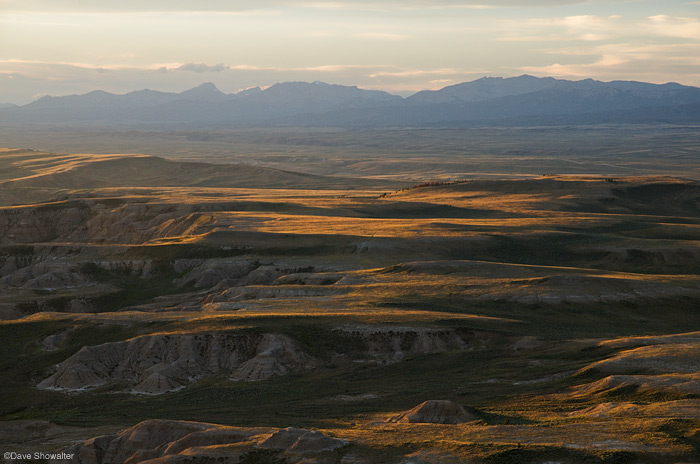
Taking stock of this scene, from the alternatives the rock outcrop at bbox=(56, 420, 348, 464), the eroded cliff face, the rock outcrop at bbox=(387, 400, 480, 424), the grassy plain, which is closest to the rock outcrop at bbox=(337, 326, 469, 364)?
the eroded cliff face

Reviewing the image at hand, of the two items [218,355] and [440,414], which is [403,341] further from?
[440,414]

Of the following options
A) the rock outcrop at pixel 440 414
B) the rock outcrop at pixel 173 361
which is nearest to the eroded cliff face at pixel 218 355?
the rock outcrop at pixel 173 361

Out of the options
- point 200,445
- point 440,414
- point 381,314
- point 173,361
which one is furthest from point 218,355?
point 440,414

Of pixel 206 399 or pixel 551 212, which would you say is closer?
pixel 206 399

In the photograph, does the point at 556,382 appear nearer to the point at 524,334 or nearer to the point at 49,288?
the point at 524,334

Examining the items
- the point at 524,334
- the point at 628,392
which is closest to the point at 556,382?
the point at 628,392

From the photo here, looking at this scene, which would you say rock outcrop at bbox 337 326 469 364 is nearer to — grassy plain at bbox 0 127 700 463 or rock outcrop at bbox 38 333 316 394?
grassy plain at bbox 0 127 700 463

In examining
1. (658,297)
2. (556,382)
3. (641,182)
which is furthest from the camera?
(641,182)

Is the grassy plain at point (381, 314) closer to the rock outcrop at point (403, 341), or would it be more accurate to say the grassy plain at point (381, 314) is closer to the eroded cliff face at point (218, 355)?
the rock outcrop at point (403, 341)
